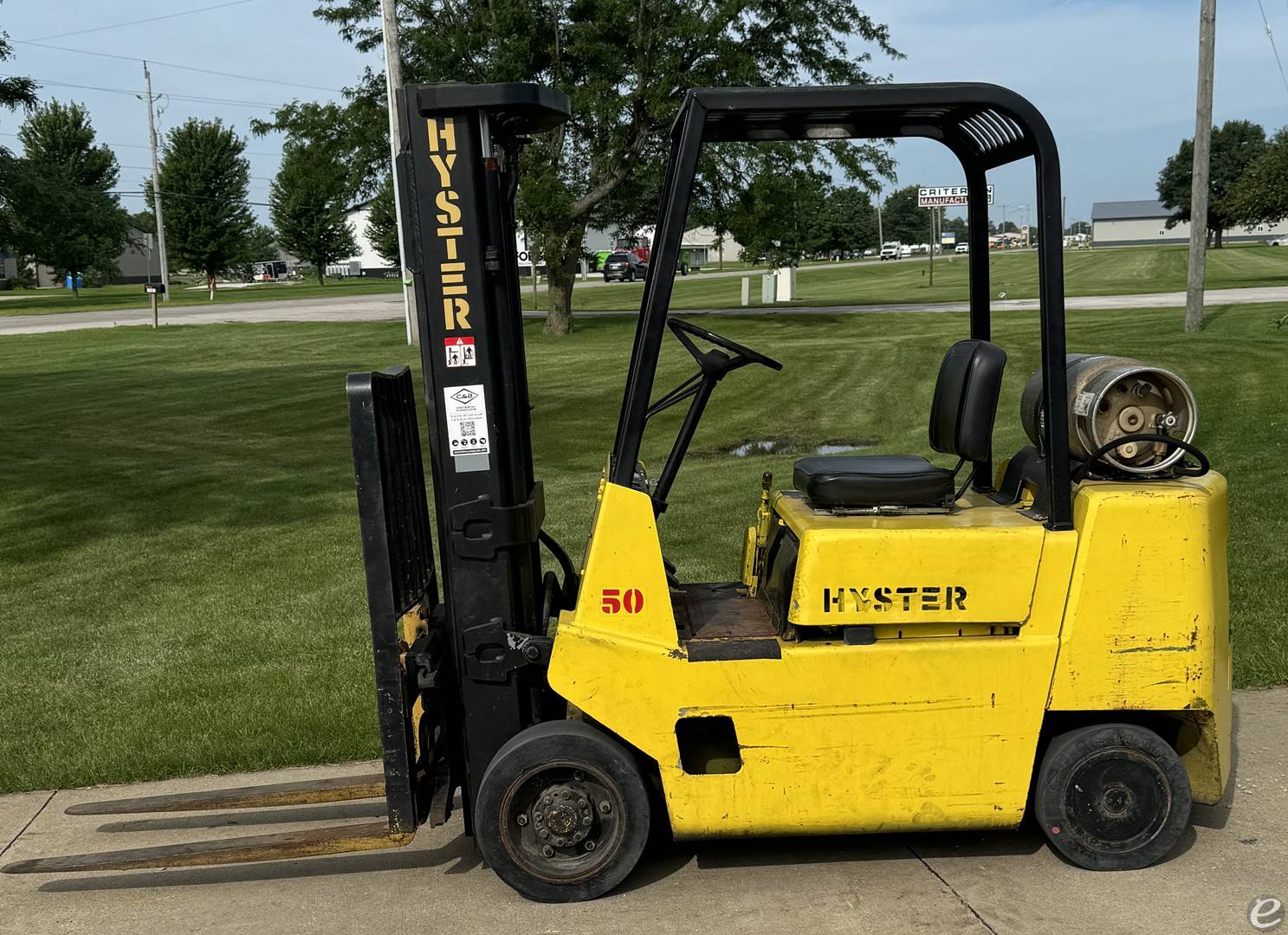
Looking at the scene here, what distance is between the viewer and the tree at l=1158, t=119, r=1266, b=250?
3241 inches

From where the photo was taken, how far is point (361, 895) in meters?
4.37

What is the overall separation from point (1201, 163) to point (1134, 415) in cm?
2253

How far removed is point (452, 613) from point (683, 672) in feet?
2.93

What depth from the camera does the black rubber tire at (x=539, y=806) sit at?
4.16 metres

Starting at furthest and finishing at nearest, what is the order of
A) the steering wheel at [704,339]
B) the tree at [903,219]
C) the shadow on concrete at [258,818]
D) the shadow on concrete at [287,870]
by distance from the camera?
the tree at [903,219], the shadow on concrete at [258,818], the shadow on concrete at [287,870], the steering wheel at [704,339]

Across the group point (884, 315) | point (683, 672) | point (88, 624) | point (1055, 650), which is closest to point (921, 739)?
point (1055, 650)

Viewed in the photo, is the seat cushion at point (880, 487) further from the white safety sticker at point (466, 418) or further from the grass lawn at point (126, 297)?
the grass lawn at point (126, 297)

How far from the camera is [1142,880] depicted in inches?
168

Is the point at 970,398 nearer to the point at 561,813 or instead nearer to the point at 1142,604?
the point at 1142,604

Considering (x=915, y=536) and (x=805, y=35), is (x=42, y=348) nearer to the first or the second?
(x=805, y=35)

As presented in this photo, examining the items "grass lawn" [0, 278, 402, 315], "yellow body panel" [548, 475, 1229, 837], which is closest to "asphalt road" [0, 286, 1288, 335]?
"grass lawn" [0, 278, 402, 315]

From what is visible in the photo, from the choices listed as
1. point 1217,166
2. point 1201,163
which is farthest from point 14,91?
point 1217,166

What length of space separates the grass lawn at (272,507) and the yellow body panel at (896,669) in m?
2.22

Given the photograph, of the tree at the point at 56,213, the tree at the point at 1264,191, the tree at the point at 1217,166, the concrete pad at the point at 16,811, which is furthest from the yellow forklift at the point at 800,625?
the tree at the point at 1217,166
